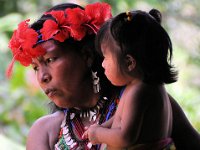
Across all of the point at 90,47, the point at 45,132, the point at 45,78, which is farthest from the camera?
the point at 45,132

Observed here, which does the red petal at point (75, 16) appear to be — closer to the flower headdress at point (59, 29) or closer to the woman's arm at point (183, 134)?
the flower headdress at point (59, 29)

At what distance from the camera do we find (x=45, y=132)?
7.41ft

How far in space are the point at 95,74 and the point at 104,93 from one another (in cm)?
8

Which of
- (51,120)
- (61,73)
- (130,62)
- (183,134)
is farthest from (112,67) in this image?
(51,120)

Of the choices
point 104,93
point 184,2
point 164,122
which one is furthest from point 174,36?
point 164,122

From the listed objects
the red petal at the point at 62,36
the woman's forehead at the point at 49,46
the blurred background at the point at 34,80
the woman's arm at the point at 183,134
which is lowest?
the blurred background at the point at 34,80

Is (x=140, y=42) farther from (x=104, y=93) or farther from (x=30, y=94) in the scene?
(x=30, y=94)

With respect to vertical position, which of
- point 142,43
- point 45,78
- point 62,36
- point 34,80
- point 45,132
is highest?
point 142,43

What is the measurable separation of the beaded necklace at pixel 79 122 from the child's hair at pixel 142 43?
0.42 m

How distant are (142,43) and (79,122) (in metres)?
0.63

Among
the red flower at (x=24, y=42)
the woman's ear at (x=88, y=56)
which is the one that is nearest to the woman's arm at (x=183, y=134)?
the woman's ear at (x=88, y=56)

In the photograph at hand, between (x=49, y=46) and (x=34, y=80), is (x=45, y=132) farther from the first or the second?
(x=34, y=80)

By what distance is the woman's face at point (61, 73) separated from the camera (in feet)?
6.73

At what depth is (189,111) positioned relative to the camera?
15.8 feet
